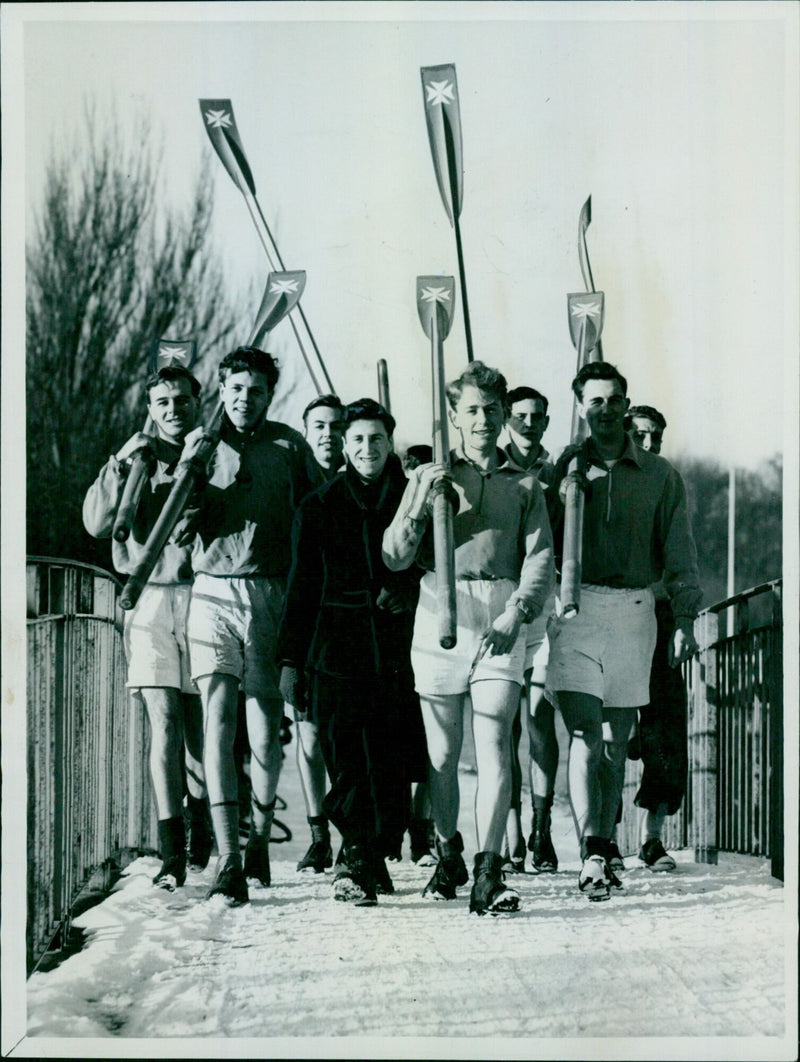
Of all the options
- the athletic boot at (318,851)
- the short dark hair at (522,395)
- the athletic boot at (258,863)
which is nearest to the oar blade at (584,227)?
the short dark hair at (522,395)

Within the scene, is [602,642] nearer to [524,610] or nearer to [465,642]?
[524,610]

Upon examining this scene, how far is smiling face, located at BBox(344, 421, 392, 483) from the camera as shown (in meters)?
5.51

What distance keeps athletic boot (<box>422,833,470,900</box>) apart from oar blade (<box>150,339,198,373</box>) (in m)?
1.78

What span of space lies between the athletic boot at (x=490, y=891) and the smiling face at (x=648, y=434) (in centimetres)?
144

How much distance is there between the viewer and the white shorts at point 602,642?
560 cm

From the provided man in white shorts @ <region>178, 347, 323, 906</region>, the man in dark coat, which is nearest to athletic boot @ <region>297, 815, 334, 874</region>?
the man in dark coat

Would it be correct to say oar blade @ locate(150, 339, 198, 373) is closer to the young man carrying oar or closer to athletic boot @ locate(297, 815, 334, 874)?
the young man carrying oar

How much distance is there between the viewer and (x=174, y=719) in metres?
5.65

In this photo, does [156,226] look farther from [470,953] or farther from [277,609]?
[470,953]

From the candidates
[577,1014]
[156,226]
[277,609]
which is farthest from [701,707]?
[156,226]

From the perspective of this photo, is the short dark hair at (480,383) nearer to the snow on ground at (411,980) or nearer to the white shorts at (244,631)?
the white shorts at (244,631)

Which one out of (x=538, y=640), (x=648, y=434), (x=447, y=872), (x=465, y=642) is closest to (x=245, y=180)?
(x=648, y=434)

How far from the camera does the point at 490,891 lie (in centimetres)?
545

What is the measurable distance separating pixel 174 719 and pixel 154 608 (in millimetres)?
380
